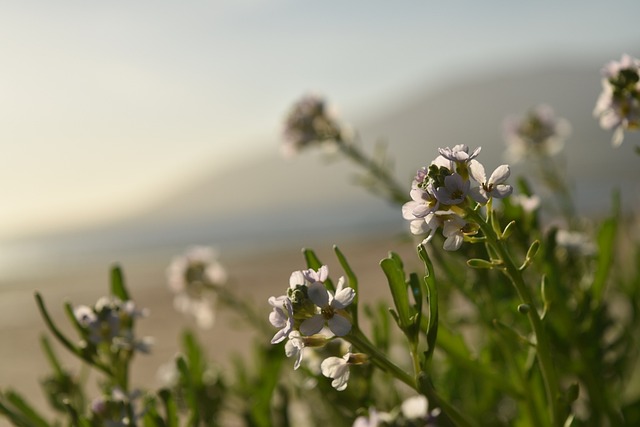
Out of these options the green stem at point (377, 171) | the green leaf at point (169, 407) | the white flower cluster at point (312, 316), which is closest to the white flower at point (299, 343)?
the white flower cluster at point (312, 316)

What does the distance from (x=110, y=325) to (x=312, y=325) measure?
0.48m

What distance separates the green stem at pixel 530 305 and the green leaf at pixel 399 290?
110 mm

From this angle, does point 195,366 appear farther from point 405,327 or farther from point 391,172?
point 391,172

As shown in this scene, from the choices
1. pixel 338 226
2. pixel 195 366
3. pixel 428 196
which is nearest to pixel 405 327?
pixel 428 196

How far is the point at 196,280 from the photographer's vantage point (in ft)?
6.84

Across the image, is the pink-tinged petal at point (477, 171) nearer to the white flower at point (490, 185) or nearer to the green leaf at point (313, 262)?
the white flower at point (490, 185)

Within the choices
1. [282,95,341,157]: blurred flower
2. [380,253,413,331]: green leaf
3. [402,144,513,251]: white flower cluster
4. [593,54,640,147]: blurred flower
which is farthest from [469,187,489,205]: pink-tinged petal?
[282,95,341,157]: blurred flower

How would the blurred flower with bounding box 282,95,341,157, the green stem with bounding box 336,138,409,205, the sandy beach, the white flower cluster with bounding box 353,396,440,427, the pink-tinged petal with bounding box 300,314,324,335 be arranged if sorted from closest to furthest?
1. the white flower cluster with bounding box 353,396,440,427
2. the pink-tinged petal with bounding box 300,314,324,335
3. the green stem with bounding box 336,138,409,205
4. the blurred flower with bounding box 282,95,341,157
5. the sandy beach

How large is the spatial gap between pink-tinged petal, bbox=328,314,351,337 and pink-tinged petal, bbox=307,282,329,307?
0.07 ft

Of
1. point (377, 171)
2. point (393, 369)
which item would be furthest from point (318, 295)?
point (377, 171)

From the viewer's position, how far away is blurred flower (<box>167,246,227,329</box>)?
207cm

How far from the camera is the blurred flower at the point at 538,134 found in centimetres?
246

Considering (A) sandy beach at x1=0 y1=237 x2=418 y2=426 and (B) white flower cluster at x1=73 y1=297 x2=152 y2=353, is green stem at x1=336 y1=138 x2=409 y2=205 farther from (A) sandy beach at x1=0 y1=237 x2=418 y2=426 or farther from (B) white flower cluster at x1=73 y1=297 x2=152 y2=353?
(B) white flower cluster at x1=73 y1=297 x2=152 y2=353

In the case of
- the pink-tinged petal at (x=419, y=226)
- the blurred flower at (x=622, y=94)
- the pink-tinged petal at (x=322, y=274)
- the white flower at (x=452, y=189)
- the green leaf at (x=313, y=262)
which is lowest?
the pink-tinged petal at (x=322, y=274)
